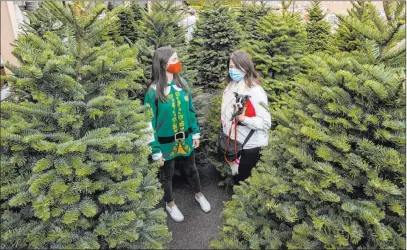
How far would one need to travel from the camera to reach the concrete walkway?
407 cm

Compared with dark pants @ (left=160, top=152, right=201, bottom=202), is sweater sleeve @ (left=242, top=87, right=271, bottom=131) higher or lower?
higher

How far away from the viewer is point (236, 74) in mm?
3850

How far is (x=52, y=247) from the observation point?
2064 mm

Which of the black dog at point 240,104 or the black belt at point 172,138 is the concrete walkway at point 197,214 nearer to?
the black belt at point 172,138

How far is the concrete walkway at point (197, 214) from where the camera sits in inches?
160

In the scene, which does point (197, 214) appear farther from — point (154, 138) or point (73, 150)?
point (73, 150)

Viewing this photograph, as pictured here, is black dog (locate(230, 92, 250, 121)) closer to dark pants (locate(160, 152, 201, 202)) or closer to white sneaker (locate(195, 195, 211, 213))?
dark pants (locate(160, 152, 201, 202))

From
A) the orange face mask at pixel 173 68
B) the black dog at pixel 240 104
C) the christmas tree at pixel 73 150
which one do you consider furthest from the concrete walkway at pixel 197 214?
the orange face mask at pixel 173 68

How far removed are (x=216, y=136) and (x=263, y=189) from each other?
2.80 metres

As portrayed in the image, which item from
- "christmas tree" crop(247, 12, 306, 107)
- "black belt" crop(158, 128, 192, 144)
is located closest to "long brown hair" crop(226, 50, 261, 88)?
"black belt" crop(158, 128, 192, 144)

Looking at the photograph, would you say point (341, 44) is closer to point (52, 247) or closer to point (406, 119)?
point (406, 119)

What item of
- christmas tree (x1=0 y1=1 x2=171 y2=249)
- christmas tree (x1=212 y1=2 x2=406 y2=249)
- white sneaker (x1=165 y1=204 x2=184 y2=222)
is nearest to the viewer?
christmas tree (x1=212 y1=2 x2=406 y2=249)

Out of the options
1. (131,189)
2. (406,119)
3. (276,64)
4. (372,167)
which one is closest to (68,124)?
(131,189)

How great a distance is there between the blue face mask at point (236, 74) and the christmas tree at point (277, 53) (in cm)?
135
